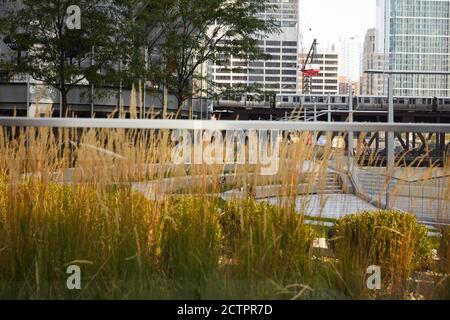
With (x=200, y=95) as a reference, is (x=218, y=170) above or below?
below

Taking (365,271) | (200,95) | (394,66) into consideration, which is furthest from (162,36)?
(365,271)

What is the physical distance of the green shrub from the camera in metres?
1.62

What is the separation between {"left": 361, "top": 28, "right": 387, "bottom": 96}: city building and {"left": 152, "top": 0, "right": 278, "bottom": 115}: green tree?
0.84 m

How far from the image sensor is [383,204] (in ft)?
6.37

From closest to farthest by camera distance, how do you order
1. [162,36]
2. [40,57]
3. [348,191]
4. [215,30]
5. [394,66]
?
[348,191], [394,66], [40,57], [162,36], [215,30]

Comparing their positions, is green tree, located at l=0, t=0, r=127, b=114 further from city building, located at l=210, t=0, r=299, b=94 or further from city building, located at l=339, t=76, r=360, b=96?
city building, located at l=339, t=76, r=360, b=96

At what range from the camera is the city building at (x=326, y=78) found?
4.36 metres

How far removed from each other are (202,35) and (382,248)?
4.20m

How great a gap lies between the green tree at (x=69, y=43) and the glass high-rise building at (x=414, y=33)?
1871mm

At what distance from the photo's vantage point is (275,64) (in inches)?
203
